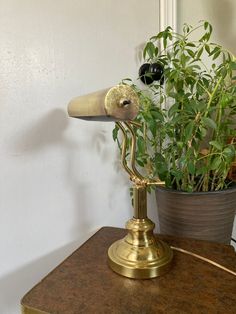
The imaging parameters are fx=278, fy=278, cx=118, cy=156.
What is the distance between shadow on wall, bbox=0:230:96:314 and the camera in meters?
0.74

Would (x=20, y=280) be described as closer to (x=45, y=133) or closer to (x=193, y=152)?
(x=45, y=133)

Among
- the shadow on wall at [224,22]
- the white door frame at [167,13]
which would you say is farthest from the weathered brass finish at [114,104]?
the shadow on wall at [224,22]

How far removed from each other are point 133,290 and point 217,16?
1.07 metres

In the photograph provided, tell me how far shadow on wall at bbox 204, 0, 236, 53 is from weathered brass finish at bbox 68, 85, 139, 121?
0.81 metres

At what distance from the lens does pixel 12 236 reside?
0.73m

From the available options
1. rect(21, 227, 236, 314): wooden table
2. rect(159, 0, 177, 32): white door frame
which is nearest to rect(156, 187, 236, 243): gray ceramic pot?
rect(21, 227, 236, 314): wooden table

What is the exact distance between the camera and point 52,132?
0.79m

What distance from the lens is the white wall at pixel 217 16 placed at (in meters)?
1.09

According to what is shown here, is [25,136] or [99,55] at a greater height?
[99,55]

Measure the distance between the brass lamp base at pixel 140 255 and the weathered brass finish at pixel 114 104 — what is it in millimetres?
249

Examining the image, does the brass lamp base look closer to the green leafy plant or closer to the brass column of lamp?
the brass column of lamp

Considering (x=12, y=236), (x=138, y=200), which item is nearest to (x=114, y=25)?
(x=138, y=200)

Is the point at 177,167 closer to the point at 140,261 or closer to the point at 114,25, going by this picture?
the point at 140,261

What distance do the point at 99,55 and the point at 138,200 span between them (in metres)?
0.49
